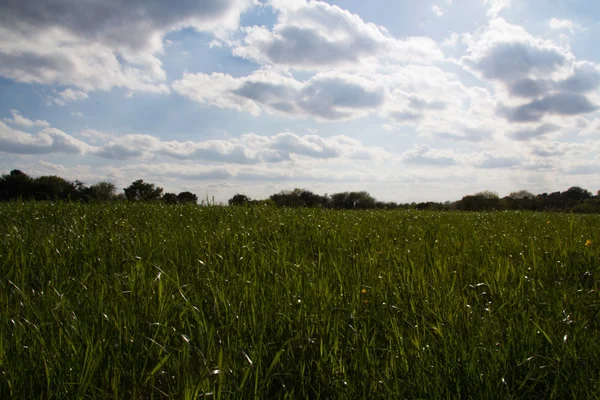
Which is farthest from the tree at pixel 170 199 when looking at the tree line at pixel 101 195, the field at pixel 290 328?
the field at pixel 290 328

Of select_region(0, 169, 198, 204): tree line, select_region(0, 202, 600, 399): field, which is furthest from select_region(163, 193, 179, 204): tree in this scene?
select_region(0, 202, 600, 399): field

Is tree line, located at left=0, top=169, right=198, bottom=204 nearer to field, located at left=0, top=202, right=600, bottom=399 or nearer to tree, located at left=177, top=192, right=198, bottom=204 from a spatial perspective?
tree, located at left=177, top=192, right=198, bottom=204

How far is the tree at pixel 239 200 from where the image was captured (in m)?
10.4

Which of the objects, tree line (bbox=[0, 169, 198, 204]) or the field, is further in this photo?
tree line (bbox=[0, 169, 198, 204])

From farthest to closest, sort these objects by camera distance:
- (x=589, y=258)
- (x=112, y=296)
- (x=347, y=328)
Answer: (x=589, y=258), (x=112, y=296), (x=347, y=328)

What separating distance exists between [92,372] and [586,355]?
260cm

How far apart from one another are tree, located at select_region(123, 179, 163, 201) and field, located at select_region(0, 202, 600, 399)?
4.71 m

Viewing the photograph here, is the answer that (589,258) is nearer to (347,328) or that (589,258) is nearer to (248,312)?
(347,328)

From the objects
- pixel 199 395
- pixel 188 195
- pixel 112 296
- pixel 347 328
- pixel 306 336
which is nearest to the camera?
pixel 199 395

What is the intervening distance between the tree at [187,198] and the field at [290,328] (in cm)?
540

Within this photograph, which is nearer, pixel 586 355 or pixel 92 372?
pixel 92 372

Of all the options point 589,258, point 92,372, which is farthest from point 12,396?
point 589,258

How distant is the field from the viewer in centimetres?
213

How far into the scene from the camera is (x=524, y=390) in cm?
230
